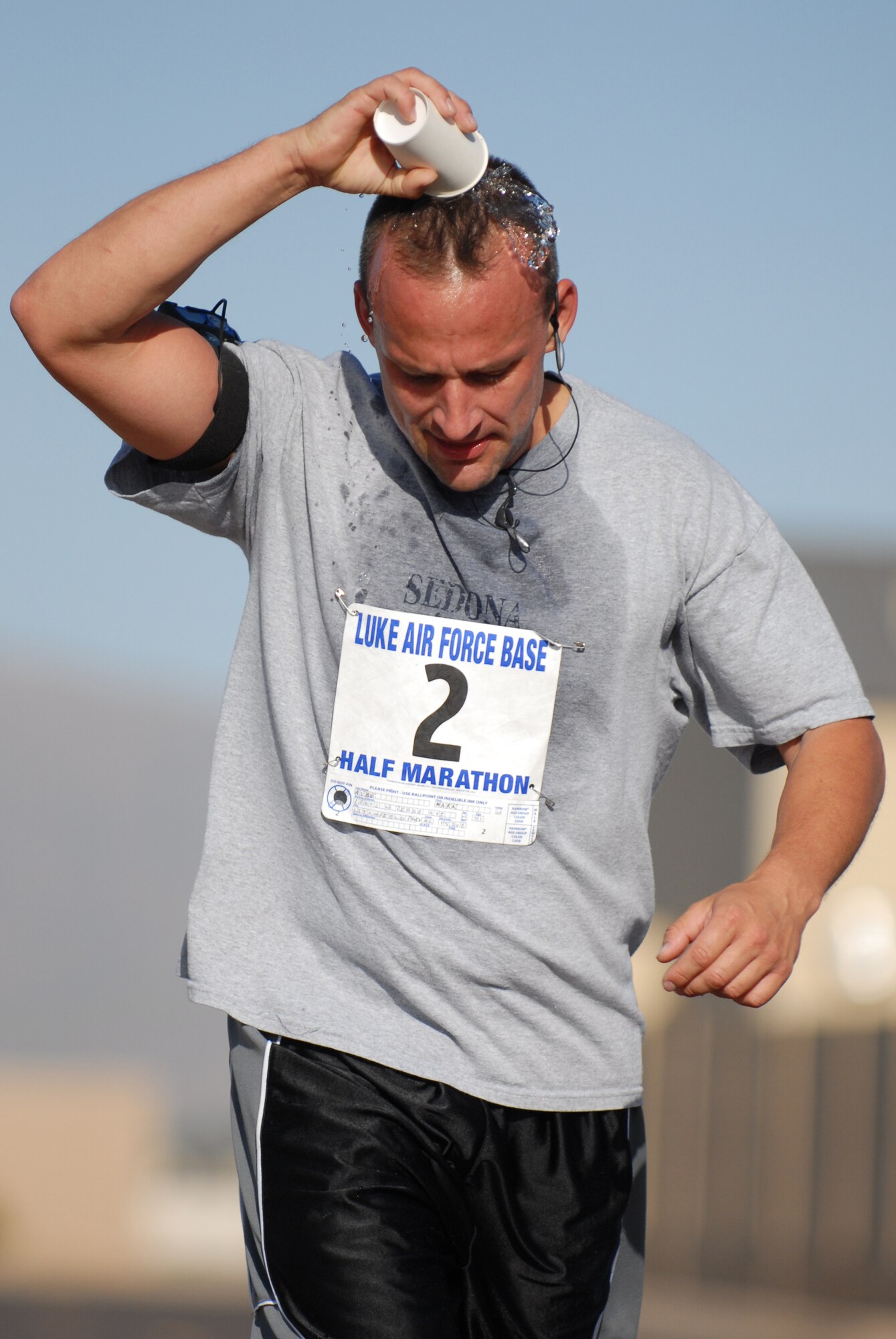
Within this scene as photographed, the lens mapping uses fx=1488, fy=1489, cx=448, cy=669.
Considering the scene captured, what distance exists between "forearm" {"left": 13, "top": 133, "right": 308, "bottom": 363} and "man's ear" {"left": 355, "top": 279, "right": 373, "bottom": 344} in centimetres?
23

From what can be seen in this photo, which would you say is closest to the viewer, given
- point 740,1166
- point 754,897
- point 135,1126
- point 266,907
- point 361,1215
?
point 754,897

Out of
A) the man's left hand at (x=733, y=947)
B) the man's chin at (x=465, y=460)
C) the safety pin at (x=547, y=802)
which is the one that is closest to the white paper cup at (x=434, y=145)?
the man's chin at (x=465, y=460)

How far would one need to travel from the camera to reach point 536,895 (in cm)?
215

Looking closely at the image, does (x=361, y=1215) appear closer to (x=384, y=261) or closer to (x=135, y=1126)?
(x=384, y=261)

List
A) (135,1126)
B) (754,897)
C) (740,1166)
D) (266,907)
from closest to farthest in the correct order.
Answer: (754,897) < (266,907) < (740,1166) < (135,1126)

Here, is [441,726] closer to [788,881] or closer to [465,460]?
[465,460]

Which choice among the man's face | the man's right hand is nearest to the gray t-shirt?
the man's face

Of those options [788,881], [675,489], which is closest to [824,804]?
[788,881]

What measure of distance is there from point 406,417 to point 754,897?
2.71 feet

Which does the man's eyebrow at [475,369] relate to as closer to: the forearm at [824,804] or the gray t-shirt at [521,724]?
the gray t-shirt at [521,724]

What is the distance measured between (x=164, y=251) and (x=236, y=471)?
1.18 feet

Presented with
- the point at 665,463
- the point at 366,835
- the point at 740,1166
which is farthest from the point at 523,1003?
the point at 740,1166

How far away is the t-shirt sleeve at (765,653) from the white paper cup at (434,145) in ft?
2.20

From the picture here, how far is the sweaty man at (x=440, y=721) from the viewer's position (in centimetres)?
205
